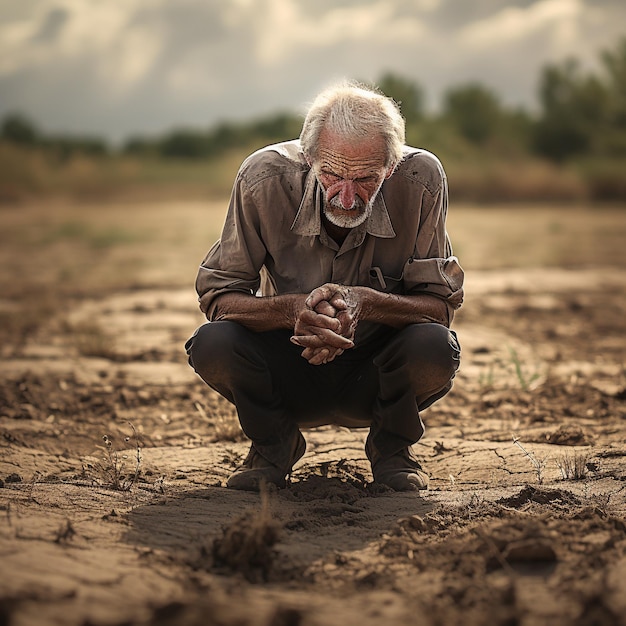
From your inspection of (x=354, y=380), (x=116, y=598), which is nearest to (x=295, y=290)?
(x=354, y=380)

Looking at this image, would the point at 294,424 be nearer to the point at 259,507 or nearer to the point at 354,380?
the point at 354,380

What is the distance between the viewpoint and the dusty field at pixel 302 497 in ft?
8.29

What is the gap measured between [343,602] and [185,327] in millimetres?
→ 5242

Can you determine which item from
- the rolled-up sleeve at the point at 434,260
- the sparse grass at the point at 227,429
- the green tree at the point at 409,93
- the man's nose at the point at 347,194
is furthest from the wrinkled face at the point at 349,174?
the green tree at the point at 409,93

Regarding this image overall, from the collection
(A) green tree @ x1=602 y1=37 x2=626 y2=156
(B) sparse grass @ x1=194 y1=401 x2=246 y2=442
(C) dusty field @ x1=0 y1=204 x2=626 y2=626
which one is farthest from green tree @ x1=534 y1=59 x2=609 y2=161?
(B) sparse grass @ x1=194 y1=401 x2=246 y2=442

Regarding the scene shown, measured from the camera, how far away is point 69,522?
298cm

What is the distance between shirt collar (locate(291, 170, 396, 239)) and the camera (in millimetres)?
3740

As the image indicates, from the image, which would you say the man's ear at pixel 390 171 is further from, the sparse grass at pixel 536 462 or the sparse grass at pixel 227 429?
the sparse grass at pixel 227 429

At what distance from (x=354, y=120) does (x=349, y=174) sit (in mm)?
204

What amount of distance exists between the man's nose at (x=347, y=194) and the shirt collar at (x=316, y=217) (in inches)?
6.8

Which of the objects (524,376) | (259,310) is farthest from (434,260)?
(524,376)

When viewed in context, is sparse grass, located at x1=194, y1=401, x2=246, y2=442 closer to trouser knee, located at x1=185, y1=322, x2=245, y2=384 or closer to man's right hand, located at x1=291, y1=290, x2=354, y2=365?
trouser knee, located at x1=185, y1=322, x2=245, y2=384

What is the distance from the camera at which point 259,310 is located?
3.73 meters

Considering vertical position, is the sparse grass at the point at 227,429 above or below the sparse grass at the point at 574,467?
below
